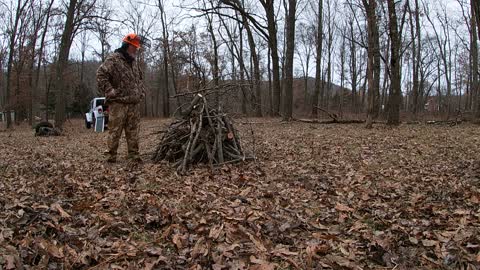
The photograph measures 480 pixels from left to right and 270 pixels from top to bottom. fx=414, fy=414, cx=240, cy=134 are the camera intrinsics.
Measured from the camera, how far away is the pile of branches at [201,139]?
6.29 meters

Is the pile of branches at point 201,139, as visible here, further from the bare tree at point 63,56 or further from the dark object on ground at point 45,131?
the bare tree at point 63,56

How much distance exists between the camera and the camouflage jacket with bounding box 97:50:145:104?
6246 millimetres

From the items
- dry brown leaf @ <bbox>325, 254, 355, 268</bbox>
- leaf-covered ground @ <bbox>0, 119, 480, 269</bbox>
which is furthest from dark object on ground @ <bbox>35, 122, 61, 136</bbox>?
dry brown leaf @ <bbox>325, 254, 355, 268</bbox>

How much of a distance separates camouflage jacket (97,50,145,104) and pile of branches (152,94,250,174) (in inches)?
33.1

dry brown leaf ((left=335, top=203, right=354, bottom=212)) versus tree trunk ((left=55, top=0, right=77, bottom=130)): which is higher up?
tree trunk ((left=55, top=0, right=77, bottom=130))

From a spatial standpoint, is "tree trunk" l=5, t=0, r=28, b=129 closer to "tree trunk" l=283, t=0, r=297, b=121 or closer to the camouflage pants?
"tree trunk" l=283, t=0, r=297, b=121

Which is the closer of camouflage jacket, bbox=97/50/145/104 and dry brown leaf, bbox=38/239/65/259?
dry brown leaf, bbox=38/239/65/259

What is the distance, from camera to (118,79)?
638cm

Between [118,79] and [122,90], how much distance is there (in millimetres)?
177

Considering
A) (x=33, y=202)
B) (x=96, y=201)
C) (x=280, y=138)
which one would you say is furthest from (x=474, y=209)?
(x=280, y=138)

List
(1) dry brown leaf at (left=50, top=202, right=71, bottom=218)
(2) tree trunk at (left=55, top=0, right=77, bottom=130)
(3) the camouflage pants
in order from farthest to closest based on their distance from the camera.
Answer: (2) tree trunk at (left=55, top=0, right=77, bottom=130)
(3) the camouflage pants
(1) dry brown leaf at (left=50, top=202, right=71, bottom=218)

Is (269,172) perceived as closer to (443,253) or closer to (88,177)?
(88,177)

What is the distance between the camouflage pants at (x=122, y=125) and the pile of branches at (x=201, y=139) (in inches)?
16.5

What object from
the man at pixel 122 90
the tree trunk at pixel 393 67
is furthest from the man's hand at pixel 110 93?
the tree trunk at pixel 393 67
